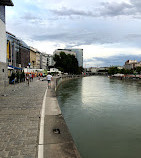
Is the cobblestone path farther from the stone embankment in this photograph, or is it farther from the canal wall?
the canal wall

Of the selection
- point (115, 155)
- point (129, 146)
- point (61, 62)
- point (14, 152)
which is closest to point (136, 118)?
point (129, 146)

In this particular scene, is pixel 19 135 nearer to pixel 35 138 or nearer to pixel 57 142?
pixel 35 138

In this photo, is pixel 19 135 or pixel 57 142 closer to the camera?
pixel 57 142

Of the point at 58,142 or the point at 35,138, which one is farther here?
the point at 35,138

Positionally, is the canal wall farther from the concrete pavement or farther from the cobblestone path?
Result: the cobblestone path

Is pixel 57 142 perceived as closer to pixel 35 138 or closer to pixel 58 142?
pixel 58 142

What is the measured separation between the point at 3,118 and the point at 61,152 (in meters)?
3.83

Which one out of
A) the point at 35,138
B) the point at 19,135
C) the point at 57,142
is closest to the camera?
the point at 57,142

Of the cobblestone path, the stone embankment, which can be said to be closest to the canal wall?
the stone embankment

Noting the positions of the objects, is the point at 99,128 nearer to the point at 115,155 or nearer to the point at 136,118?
the point at 115,155

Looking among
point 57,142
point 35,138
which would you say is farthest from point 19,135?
point 57,142

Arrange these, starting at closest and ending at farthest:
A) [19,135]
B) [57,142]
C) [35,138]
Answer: [57,142] < [35,138] < [19,135]

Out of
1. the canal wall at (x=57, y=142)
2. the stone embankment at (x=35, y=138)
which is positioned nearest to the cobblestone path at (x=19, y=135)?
the stone embankment at (x=35, y=138)

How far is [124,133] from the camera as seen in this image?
744 centimetres
